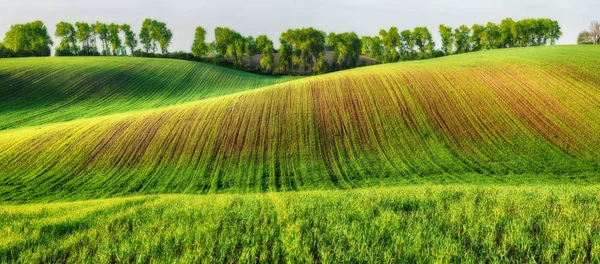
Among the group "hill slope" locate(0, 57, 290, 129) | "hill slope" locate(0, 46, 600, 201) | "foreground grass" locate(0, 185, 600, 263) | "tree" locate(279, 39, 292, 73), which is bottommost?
"hill slope" locate(0, 46, 600, 201)

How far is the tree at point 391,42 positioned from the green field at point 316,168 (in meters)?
50.3

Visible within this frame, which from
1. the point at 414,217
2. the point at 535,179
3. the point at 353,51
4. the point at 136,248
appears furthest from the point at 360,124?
the point at 353,51

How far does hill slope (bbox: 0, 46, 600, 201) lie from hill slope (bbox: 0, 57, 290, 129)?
49.2 feet

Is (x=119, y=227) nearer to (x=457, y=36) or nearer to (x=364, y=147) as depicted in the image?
(x=364, y=147)

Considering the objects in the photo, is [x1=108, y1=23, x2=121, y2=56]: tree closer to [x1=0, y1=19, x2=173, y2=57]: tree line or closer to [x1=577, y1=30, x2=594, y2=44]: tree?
[x1=0, y1=19, x2=173, y2=57]: tree line

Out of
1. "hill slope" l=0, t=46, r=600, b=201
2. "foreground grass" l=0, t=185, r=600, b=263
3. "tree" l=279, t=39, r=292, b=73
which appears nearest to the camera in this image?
"foreground grass" l=0, t=185, r=600, b=263

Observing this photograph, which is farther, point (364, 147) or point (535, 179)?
point (364, 147)

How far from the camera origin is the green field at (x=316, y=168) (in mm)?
6172

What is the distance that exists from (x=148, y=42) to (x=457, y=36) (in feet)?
303

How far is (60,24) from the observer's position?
97.6 m

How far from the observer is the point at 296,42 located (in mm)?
94000

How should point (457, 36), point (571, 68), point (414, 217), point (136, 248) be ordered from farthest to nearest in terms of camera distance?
point (457, 36)
point (571, 68)
point (414, 217)
point (136, 248)

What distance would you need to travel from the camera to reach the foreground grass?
561cm

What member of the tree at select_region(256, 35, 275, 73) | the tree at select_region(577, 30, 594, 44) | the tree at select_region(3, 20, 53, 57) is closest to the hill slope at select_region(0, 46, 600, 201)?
the tree at select_region(256, 35, 275, 73)
